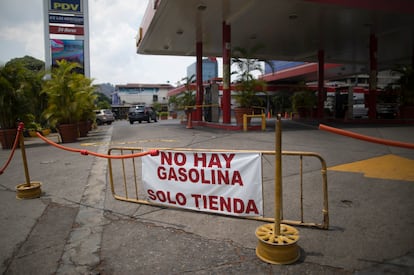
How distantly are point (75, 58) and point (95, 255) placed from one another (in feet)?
84.4

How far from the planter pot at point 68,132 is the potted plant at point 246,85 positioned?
7.56 meters

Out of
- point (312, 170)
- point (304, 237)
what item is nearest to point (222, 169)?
point (304, 237)

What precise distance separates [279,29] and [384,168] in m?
12.9

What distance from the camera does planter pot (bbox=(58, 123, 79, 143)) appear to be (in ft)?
39.6

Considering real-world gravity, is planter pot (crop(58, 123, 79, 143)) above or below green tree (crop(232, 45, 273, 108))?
below

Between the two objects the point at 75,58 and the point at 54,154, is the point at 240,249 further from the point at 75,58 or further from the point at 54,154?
the point at 75,58

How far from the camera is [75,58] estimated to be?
25.1 metres

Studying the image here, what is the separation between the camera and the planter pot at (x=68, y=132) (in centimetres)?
1208

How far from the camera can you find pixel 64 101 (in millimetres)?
12281

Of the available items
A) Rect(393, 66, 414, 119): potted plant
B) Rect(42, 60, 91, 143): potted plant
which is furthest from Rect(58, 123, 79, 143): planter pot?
Rect(393, 66, 414, 119): potted plant

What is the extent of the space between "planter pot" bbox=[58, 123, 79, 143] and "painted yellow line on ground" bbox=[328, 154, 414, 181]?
10.4 meters

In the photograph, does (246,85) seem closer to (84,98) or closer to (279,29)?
(279,29)

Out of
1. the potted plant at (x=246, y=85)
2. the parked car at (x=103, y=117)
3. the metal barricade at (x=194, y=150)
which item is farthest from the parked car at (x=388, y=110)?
the parked car at (x=103, y=117)

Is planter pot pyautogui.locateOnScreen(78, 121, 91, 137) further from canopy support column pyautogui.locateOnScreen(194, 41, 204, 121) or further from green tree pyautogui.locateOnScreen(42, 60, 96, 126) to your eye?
canopy support column pyautogui.locateOnScreen(194, 41, 204, 121)
